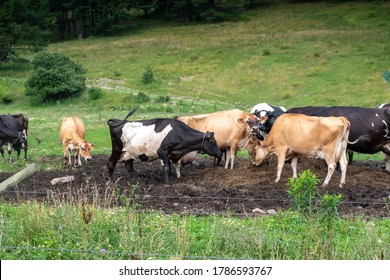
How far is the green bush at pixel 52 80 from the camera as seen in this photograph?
119ft

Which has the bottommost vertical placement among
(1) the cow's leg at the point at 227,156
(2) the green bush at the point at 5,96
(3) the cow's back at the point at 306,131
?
(2) the green bush at the point at 5,96

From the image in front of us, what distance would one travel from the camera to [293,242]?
948 centimetres

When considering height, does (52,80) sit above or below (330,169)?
below

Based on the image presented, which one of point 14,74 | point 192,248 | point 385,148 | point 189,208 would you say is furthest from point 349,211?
point 14,74

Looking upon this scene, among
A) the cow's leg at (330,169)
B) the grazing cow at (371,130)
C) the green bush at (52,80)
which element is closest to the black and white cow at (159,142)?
the cow's leg at (330,169)

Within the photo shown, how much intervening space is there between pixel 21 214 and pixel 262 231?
3728 mm

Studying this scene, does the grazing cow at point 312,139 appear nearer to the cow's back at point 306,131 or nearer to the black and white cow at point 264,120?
the cow's back at point 306,131

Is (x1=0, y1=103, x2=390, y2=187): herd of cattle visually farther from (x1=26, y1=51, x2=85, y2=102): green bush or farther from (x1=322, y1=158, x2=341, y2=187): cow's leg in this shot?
(x1=26, y1=51, x2=85, y2=102): green bush

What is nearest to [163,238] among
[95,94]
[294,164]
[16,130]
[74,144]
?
[294,164]

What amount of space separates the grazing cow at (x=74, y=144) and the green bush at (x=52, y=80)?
16175 millimetres

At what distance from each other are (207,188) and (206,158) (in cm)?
555

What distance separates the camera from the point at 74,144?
19.6 metres

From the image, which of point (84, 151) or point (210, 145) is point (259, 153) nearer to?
point (210, 145)

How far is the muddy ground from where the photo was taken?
1298 centimetres
